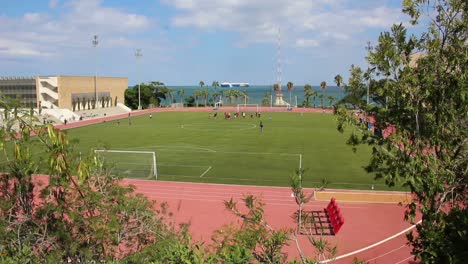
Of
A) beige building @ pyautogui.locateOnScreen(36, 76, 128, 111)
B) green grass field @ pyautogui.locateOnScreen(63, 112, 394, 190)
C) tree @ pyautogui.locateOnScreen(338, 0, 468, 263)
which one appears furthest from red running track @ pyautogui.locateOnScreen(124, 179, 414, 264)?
beige building @ pyautogui.locateOnScreen(36, 76, 128, 111)

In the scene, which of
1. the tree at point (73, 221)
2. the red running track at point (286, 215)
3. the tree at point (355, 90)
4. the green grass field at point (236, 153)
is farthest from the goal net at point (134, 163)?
the tree at point (355, 90)

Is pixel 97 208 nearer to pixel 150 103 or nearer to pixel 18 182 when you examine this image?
pixel 18 182

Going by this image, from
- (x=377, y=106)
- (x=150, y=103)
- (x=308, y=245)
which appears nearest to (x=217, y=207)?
(x=308, y=245)

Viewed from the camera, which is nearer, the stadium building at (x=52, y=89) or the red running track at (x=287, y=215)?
the red running track at (x=287, y=215)

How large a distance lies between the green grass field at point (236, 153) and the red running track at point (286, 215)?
2.03 m

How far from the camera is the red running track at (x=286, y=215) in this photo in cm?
1622

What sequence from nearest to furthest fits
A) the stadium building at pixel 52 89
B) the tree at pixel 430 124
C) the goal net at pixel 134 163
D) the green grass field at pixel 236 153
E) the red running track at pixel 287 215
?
1. the tree at pixel 430 124
2. the red running track at pixel 287 215
3. the green grass field at pixel 236 153
4. the goal net at pixel 134 163
5. the stadium building at pixel 52 89

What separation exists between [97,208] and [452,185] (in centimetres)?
779

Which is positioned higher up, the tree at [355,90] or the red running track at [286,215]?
the tree at [355,90]

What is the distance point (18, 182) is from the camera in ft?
34.4

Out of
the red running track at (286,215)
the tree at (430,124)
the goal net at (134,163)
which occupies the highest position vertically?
the tree at (430,124)

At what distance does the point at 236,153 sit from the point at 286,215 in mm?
16501

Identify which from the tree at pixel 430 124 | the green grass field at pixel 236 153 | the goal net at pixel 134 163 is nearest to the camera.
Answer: the tree at pixel 430 124

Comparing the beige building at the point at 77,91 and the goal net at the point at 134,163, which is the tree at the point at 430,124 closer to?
the goal net at the point at 134,163
